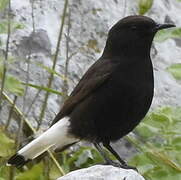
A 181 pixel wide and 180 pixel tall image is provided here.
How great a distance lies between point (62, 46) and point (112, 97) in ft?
5.55

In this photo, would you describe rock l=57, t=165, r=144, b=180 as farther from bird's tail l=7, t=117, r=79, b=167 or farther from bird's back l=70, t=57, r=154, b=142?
bird's tail l=7, t=117, r=79, b=167

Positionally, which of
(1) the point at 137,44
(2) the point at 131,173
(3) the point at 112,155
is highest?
(1) the point at 137,44

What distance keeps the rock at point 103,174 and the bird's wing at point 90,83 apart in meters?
0.81

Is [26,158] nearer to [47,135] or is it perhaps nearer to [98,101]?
[47,135]

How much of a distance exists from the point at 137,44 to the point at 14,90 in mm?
1004

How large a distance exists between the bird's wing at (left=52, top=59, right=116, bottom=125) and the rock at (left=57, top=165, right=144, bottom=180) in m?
0.81

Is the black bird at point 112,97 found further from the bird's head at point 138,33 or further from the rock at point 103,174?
the rock at point 103,174

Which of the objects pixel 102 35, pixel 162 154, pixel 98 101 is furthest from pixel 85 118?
pixel 102 35

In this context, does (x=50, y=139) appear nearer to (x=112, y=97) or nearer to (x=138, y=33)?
(x=112, y=97)

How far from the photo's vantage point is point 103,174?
475 centimetres

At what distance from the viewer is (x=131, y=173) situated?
15.8ft

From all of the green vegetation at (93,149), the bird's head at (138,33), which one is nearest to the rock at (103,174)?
the green vegetation at (93,149)

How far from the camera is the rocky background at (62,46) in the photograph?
21.7 ft

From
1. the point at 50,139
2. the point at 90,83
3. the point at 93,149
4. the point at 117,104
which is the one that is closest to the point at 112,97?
the point at 117,104
